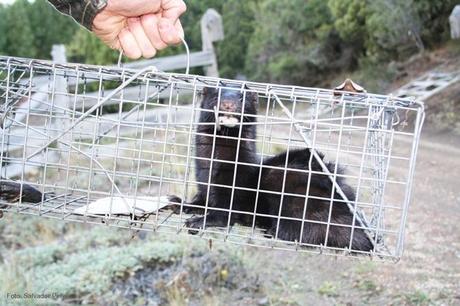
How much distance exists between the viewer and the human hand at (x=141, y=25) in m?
2.67

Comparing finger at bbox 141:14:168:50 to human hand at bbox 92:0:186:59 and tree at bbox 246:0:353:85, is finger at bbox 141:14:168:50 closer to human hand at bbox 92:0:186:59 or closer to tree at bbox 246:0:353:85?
human hand at bbox 92:0:186:59

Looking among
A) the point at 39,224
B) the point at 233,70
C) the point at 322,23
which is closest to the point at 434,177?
the point at 39,224

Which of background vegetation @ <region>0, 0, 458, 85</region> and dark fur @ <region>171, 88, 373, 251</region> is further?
background vegetation @ <region>0, 0, 458, 85</region>

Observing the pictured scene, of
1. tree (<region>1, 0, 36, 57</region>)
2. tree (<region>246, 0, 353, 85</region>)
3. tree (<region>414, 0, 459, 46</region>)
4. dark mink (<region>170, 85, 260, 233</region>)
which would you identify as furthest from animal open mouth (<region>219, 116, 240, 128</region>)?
tree (<region>1, 0, 36, 57</region>)

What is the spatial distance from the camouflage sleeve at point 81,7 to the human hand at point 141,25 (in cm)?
7

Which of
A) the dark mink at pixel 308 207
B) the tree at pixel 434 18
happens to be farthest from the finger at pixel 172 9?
the tree at pixel 434 18

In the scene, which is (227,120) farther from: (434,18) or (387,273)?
(434,18)

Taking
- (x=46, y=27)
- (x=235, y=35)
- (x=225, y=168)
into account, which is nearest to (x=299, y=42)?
(x=235, y=35)

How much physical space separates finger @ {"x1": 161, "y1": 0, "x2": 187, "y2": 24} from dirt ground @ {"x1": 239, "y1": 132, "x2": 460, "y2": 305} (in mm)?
2138

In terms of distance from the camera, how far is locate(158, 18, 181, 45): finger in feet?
8.86

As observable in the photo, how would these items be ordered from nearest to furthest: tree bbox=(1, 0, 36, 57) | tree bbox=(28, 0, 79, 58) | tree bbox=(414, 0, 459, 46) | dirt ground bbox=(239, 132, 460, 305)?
dirt ground bbox=(239, 132, 460, 305), tree bbox=(414, 0, 459, 46), tree bbox=(1, 0, 36, 57), tree bbox=(28, 0, 79, 58)

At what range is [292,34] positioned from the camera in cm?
1692

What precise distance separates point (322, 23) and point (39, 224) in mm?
12252

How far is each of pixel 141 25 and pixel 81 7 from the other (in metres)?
0.35
